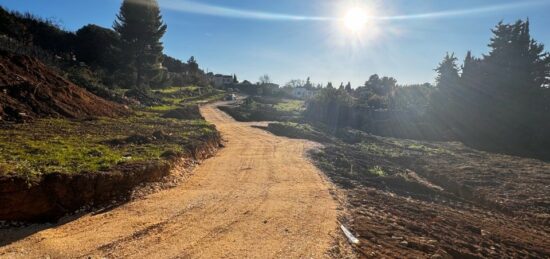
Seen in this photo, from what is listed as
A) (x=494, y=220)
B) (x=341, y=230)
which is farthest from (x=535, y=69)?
(x=341, y=230)

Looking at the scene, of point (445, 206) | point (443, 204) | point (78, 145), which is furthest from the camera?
point (443, 204)

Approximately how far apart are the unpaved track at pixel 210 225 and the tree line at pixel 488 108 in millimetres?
25695

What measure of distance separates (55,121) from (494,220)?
16960 mm

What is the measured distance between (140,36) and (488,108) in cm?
3770

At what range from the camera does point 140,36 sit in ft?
144

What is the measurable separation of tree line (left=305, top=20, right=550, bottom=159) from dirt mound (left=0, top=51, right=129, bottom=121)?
22762 millimetres

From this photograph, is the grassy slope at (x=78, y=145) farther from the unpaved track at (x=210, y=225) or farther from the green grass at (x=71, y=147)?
the unpaved track at (x=210, y=225)

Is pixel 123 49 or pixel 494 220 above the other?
pixel 123 49

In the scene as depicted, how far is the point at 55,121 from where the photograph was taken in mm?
16797

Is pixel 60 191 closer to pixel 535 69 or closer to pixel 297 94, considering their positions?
pixel 535 69

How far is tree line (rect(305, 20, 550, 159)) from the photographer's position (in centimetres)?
3828

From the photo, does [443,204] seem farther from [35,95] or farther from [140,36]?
[140,36]

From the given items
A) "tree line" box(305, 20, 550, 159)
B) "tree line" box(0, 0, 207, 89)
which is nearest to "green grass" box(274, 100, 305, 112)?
"tree line" box(305, 20, 550, 159)

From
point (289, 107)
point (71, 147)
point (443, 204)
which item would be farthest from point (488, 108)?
point (71, 147)
